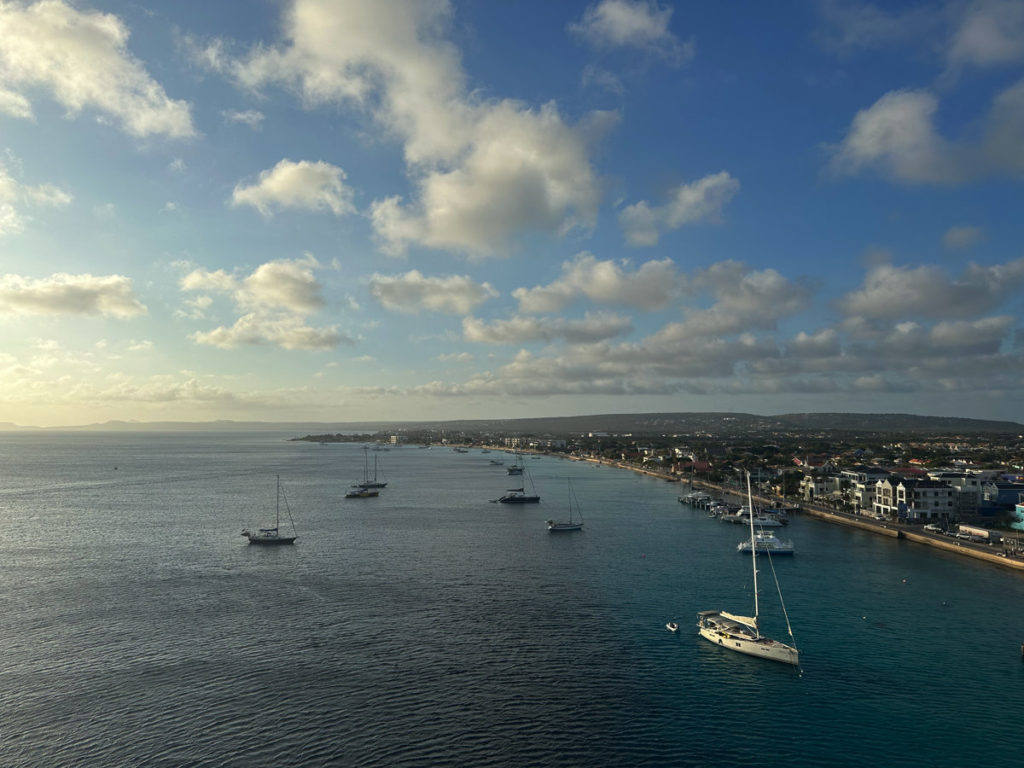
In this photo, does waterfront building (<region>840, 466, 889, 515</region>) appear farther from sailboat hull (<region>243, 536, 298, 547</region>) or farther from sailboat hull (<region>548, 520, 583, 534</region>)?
sailboat hull (<region>243, 536, 298, 547</region>)

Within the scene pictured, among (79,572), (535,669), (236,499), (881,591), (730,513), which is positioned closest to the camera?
(535,669)

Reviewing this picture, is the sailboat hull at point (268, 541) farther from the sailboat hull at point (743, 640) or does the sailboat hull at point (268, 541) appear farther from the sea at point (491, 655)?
the sailboat hull at point (743, 640)

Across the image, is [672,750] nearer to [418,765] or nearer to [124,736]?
[418,765]

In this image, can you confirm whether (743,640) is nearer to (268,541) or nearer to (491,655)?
(491,655)

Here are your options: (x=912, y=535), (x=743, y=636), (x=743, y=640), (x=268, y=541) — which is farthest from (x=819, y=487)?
(x=268, y=541)

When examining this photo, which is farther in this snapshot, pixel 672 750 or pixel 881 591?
pixel 881 591

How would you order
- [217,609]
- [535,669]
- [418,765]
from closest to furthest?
[418,765] < [535,669] < [217,609]

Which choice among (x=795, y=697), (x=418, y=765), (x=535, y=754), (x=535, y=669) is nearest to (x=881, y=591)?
(x=795, y=697)
